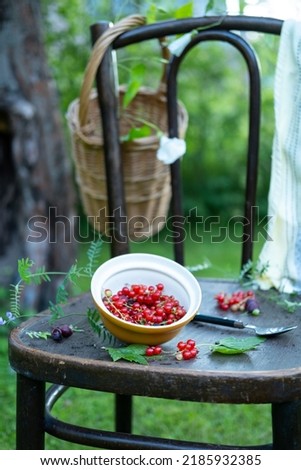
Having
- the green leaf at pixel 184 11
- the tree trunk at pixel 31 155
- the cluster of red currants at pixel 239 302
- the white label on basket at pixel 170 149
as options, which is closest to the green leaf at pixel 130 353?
the cluster of red currants at pixel 239 302

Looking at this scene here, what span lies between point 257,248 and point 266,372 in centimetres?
237

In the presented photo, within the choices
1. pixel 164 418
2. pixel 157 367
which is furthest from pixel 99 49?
pixel 164 418

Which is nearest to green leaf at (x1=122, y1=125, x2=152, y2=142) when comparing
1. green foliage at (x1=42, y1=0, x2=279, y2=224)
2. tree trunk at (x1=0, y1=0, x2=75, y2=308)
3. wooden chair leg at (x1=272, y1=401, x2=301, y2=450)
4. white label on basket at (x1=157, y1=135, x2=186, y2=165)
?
white label on basket at (x1=157, y1=135, x2=186, y2=165)

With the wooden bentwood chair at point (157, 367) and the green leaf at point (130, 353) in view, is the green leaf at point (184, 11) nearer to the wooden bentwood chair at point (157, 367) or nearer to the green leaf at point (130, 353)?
the wooden bentwood chair at point (157, 367)

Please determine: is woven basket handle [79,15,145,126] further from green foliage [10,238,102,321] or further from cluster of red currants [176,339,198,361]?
cluster of red currants [176,339,198,361]

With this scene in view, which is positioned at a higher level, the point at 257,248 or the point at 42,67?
the point at 42,67

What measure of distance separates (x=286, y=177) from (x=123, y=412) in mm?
571

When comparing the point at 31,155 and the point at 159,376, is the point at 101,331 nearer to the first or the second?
the point at 159,376

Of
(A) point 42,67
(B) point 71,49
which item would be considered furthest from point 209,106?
(A) point 42,67

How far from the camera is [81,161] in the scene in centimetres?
148

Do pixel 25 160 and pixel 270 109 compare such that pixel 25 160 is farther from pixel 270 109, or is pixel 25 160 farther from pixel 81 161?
pixel 270 109

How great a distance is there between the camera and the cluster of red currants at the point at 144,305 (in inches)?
36.6

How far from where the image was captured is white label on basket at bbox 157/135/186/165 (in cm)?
129

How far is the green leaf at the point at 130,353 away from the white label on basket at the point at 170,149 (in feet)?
1.54
